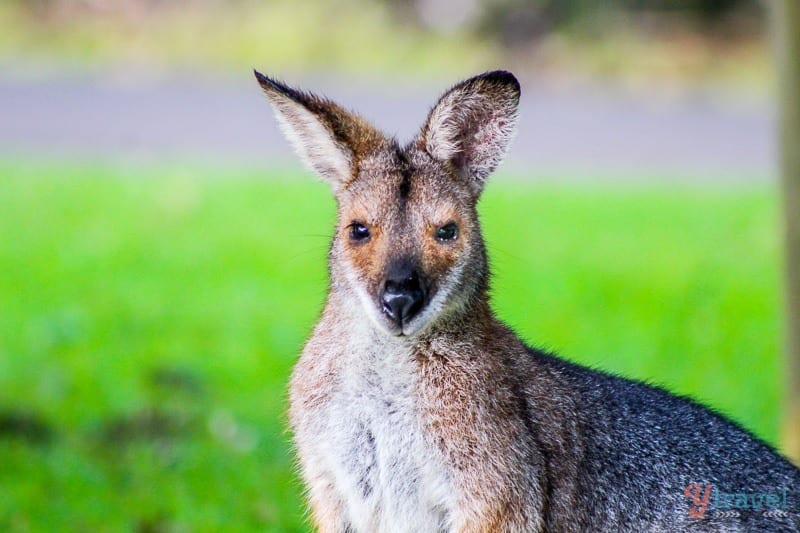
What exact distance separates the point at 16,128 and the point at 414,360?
12365 millimetres

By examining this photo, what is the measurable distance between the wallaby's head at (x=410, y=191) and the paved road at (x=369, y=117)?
9.79 metres

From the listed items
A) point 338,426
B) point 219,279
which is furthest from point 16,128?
point 338,426

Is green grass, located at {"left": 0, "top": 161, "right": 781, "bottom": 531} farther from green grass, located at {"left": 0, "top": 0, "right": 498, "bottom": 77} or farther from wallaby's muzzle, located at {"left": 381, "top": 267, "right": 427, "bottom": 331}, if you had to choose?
green grass, located at {"left": 0, "top": 0, "right": 498, "bottom": 77}

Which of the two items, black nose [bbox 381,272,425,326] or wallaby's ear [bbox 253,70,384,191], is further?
wallaby's ear [bbox 253,70,384,191]

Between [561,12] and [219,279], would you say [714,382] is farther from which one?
[561,12]

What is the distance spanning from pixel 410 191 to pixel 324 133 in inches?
14.7

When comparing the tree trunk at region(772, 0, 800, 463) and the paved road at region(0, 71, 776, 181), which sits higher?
the tree trunk at region(772, 0, 800, 463)

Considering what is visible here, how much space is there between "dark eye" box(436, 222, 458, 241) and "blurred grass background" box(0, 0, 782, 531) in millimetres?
800

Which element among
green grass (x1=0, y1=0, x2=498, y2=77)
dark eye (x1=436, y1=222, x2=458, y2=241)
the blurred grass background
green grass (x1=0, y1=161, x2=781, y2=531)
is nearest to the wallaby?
dark eye (x1=436, y1=222, x2=458, y2=241)

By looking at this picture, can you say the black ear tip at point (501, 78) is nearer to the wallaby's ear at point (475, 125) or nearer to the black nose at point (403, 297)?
the wallaby's ear at point (475, 125)

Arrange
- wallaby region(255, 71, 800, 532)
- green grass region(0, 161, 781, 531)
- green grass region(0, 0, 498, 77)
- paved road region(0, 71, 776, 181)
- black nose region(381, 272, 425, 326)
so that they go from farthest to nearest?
1. green grass region(0, 0, 498, 77)
2. paved road region(0, 71, 776, 181)
3. green grass region(0, 161, 781, 531)
4. wallaby region(255, 71, 800, 532)
5. black nose region(381, 272, 425, 326)

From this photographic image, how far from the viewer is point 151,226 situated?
36.3 feet

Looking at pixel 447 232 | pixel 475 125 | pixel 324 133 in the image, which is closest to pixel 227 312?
pixel 324 133

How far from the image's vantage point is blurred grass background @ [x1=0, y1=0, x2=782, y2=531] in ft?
20.6
